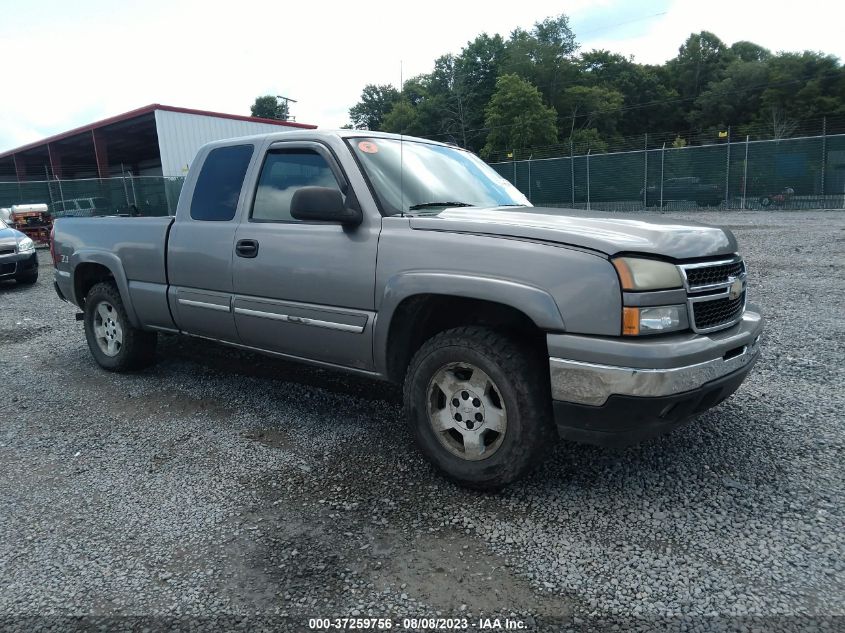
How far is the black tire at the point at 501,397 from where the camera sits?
2.87m

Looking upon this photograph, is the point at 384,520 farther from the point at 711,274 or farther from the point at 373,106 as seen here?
the point at 373,106

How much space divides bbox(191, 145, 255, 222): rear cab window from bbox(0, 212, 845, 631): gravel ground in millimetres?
1434

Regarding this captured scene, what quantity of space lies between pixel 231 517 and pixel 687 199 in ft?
77.9

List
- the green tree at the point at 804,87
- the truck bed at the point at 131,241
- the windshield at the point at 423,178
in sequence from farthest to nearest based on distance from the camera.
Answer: the green tree at the point at 804,87 → the truck bed at the point at 131,241 → the windshield at the point at 423,178

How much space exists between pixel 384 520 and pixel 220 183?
278 cm

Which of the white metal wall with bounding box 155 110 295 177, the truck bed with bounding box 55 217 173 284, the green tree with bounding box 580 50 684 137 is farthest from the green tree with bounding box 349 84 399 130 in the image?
the green tree with bounding box 580 50 684 137

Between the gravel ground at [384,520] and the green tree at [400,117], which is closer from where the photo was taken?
the gravel ground at [384,520]

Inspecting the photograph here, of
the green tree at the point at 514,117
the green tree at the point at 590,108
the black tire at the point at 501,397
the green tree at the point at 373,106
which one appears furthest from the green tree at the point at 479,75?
the black tire at the point at 501,397

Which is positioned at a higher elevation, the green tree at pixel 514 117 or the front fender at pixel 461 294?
the green tree at pixel 514 117

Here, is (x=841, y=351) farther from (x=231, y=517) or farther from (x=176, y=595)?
(x=176, y=595)

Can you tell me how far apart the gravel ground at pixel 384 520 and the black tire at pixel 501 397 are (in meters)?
0.16

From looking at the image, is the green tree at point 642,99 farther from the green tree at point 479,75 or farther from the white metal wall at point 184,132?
the white metal wall at point 184,132

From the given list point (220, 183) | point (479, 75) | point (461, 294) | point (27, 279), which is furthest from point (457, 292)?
point (479, 75)

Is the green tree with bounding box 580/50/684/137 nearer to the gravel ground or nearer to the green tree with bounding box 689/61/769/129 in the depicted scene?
the green tree with bounding box 689/61/769/129
